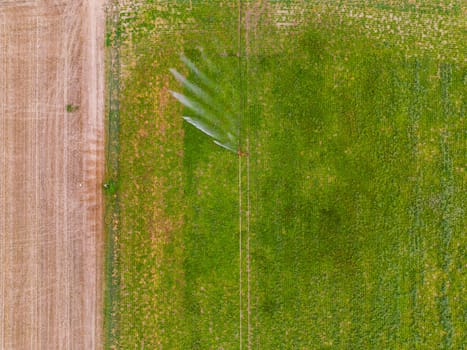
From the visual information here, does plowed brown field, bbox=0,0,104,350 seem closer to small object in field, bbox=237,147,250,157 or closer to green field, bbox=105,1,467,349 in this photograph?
green field, bbox=105,1,467,349

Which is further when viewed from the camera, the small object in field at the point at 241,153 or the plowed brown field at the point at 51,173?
the small object in field at the point at 241,153

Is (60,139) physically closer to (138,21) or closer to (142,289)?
(138,21)

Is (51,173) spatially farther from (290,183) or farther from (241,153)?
(290,183)

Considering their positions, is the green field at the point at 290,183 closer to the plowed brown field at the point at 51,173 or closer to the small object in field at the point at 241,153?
the small object in field at the point at 241,153

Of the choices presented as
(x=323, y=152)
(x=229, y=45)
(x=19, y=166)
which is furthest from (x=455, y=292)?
(x=19, y=166)

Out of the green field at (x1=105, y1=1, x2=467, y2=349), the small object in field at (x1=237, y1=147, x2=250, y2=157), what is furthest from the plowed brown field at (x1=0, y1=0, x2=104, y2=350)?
the small object in field at (x1=237, y1=147, x2=250, y2=157)

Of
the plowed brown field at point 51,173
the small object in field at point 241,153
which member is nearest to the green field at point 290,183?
the small object in field at point 241,153

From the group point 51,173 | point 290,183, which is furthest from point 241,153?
point 51,173
